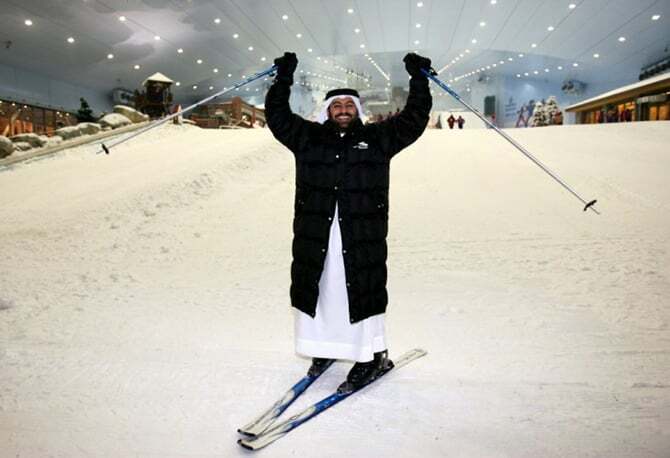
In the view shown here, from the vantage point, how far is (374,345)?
9.70 ft

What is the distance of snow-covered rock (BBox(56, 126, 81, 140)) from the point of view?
15281 mm

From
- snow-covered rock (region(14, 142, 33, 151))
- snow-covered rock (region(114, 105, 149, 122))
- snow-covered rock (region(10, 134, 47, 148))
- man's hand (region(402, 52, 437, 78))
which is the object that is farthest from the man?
snow-covered rock (region(114, 105, 149, 122))

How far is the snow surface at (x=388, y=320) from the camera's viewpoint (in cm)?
244

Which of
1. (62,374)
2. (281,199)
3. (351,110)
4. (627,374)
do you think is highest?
(351,110)

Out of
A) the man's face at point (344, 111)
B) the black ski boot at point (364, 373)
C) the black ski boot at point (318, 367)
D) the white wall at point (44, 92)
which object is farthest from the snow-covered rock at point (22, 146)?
the black ski boot at point (364, 373)

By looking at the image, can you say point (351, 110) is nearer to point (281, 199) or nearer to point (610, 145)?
point (281, 199)

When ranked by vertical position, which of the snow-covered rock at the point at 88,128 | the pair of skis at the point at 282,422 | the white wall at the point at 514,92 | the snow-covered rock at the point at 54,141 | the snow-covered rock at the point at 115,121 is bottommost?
the pair of skis at the point at 282,422

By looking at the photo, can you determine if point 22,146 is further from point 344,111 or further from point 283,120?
point 344,111

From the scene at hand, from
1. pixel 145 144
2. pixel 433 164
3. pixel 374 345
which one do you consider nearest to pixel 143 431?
pixel 374 345

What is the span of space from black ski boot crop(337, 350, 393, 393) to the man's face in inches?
57.3

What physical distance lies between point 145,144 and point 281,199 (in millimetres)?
8132

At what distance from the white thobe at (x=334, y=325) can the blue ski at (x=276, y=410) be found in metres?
0.20

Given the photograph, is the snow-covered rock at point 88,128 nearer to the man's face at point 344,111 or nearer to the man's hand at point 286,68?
the man's hand at point 286,68

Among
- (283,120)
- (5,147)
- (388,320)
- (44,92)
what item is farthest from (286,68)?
(44,92)
